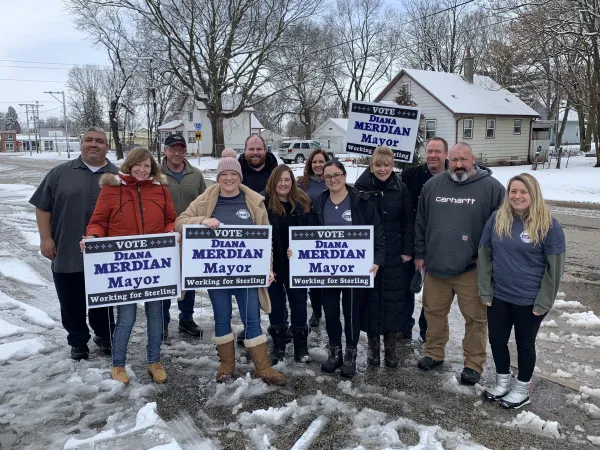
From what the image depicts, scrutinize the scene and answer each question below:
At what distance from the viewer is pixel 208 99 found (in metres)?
36.8

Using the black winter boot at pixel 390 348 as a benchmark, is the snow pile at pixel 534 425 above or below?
below

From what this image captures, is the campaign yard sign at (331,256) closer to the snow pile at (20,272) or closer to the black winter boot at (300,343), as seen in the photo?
the black winter boot at (300,343)

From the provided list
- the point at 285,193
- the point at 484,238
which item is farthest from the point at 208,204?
the point at 484,238

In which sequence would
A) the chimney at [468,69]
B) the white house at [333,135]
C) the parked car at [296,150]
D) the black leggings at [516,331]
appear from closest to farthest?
the black leggings at [516,331], the chimney at [468,69], the parked car at [296,150], the white house at [333,135]

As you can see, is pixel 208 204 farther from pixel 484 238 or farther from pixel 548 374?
pixel 548 374

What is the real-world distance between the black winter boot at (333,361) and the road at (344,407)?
8 cm

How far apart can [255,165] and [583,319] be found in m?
4.22

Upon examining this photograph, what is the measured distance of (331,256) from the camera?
14.9ft

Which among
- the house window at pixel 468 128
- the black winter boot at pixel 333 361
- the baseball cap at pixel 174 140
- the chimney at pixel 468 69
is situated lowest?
the black winter boot at pixel 333 361

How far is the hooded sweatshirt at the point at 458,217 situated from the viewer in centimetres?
423

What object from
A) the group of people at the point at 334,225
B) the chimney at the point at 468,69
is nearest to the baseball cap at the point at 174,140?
the group of people at the point at 334,225

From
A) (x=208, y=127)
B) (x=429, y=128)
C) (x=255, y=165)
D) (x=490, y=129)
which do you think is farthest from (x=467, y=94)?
(x=255, y=165)

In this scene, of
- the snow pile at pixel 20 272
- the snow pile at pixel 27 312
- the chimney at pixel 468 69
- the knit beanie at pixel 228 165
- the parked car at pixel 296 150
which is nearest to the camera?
the knit beanie at pixel 228 165

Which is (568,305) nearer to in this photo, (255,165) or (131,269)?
(255,165)
